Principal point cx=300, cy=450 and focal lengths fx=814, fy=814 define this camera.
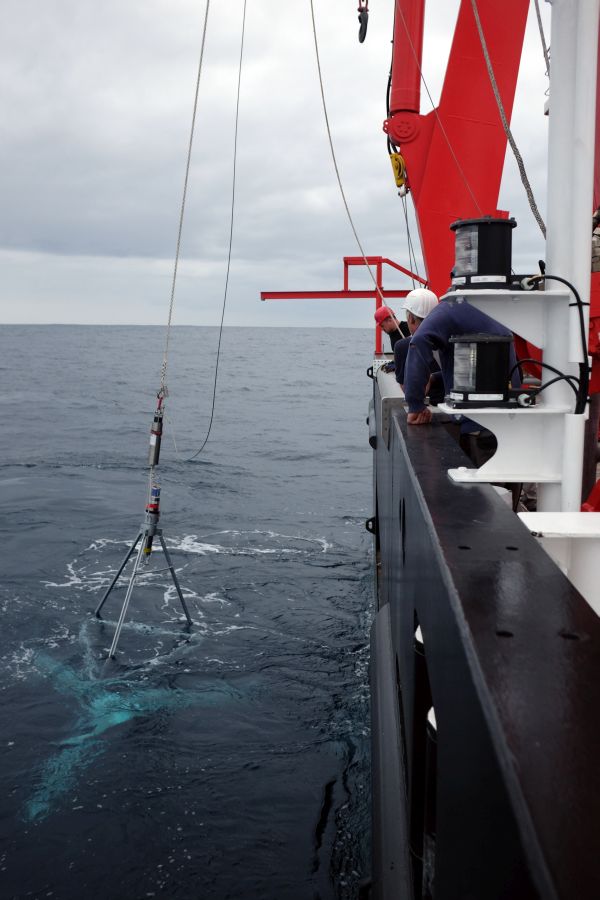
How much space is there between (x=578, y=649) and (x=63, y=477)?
20688 millimetres

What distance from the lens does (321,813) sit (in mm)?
6195

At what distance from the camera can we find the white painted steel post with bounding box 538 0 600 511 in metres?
4.15

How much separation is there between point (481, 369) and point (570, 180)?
3.67 ft

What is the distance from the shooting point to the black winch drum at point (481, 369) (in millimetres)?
4156

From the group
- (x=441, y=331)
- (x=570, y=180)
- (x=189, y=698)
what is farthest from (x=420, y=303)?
(x=189, y=698)

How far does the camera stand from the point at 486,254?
4.18 m

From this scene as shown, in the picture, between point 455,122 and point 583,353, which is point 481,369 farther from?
point 455,122

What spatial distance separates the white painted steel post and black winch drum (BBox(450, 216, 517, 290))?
12.5 inches

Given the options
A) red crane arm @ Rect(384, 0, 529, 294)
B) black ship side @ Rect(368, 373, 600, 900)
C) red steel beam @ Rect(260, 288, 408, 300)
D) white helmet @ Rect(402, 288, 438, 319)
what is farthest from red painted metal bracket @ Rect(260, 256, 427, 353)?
black ship side @ Rect(368, 373, 600, 900)

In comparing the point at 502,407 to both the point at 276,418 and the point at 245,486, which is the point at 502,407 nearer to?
the point at 245,486

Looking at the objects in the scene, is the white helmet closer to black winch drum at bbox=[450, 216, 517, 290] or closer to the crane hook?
black winch drum at bbox=[450, 216, 517, 290]

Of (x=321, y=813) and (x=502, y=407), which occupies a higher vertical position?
(x=502, y=407)

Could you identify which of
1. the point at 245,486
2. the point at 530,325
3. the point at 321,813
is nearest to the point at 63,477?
the point at 245,486

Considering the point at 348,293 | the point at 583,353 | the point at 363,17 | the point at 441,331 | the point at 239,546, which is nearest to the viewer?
the point at 583,353
